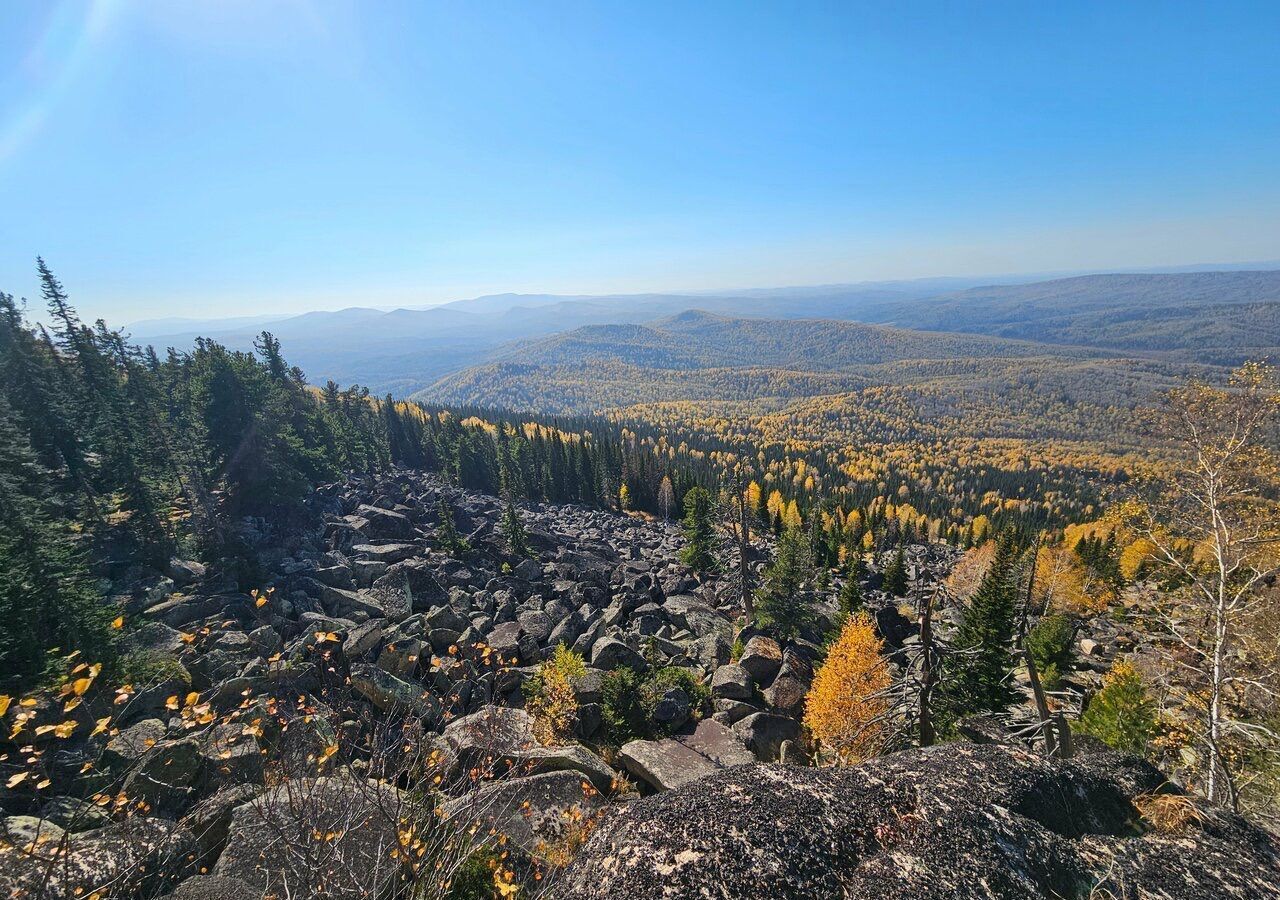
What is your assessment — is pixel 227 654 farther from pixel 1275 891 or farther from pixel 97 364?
pixel 97 364

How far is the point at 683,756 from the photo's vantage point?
17.9 metres

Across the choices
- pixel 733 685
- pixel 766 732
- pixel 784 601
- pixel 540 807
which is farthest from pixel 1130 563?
pixel 540 807

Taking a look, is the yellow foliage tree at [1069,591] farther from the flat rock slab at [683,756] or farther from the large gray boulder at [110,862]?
the large gray boulder at [110,862]

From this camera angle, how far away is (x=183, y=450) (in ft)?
140

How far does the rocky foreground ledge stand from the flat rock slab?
10.7 meters

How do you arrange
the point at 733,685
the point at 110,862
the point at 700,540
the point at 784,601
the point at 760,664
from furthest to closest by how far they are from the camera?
the point at 700,540 < the point at 784,601 < the point at 760,664 < the point at 733,685 < the point at 110,862

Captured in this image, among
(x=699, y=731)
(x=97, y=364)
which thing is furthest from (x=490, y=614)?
(x=97, y=364)

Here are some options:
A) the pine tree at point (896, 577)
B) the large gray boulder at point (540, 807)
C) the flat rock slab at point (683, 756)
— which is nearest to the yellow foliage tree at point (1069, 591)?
the pine tree at point (896, 577)

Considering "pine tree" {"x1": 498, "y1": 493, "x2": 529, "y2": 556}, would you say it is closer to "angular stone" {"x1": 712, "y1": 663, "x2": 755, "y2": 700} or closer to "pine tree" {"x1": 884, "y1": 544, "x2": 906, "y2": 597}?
"angular stone" {"x1": 712, "y1": 663, "x2": 755, "y2": 700}

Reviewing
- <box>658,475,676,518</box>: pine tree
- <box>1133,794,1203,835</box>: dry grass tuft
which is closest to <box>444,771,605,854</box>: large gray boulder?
<box>1133,794,1203,835</box>: dry grass tuft

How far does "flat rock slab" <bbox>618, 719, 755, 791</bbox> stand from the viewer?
16.7 m

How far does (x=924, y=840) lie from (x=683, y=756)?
14696 mm

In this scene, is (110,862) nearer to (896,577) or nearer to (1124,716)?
(1124,716)

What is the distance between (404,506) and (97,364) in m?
27.2
